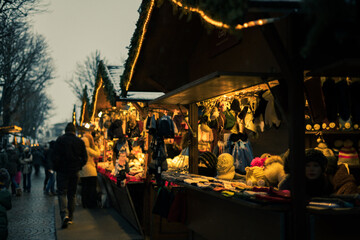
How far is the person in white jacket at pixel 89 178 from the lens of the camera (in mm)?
13227

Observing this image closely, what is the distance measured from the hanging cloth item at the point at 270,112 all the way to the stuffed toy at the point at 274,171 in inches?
18.8

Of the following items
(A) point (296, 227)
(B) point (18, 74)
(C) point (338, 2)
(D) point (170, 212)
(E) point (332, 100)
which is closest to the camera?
(C) point (338, 2)

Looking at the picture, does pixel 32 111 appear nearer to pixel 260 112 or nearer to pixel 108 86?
pixel 108 86

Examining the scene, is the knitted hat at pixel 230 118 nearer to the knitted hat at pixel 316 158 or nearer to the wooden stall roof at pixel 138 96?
the wooden stall roof at pixel 138 96

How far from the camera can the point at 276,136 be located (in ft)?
27.8

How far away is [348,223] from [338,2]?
Result: 9.58 ft

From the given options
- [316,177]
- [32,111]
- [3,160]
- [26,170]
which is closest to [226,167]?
[316,177]

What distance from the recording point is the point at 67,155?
993 centimetres

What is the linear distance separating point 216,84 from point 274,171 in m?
1.41

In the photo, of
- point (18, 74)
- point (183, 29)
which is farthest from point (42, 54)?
point (183, 29)

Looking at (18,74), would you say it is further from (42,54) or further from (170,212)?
(170,212)

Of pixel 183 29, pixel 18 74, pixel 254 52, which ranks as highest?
pixel 18 74

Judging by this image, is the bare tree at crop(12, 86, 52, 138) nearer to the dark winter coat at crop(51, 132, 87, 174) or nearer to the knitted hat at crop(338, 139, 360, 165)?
the dark winter coat at crop(51, 132, 87, 174)

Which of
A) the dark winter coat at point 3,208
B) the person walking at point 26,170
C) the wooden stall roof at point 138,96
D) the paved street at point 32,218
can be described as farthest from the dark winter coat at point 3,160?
the dark winter coat at point 3,208
